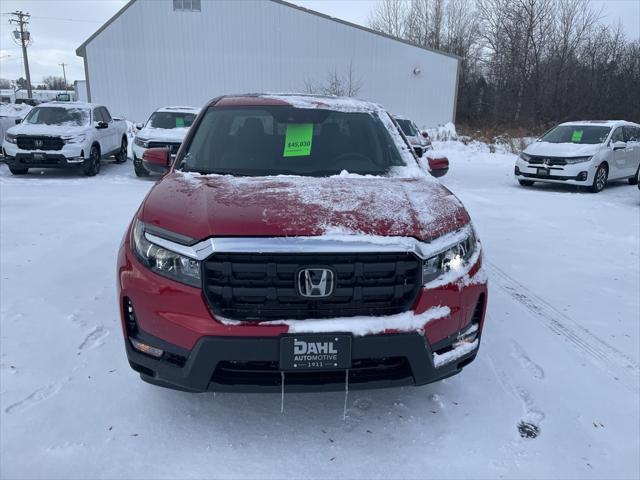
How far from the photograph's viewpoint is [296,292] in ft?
7.51

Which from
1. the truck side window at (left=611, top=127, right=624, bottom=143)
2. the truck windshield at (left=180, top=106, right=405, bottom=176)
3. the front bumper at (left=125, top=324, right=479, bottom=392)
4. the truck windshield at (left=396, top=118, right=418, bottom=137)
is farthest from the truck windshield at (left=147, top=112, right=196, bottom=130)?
the front bumper at (left=125, top=324, right=479, bottom=392)

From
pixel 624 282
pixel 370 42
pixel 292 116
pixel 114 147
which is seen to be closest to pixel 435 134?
pixel 370 42

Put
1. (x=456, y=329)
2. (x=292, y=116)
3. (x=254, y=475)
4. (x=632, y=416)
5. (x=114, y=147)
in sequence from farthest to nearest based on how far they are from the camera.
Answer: (x=114, y=147), (x=292, y=116), (x=632, y=416), (x=456, y=329), (x=254, y=475)

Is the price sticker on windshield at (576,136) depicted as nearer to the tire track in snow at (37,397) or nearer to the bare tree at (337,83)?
the tire track in snow at (37,397)

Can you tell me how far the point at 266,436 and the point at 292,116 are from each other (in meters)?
2.31

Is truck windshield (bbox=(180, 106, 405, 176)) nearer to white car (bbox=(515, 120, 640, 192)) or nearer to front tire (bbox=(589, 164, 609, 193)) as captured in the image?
white car (bbox=(515, 120, 640, 192))

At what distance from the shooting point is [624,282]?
520 cm

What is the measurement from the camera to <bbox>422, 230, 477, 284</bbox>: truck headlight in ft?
8.00

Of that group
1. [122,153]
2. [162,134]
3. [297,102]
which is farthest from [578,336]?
[122,153]

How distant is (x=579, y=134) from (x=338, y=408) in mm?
11725

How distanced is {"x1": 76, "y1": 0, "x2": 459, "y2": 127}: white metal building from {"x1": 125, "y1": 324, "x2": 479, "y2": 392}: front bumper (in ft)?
82.7

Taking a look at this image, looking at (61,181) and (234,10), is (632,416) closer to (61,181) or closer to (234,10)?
(61,181)

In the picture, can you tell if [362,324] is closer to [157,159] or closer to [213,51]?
[157,159]

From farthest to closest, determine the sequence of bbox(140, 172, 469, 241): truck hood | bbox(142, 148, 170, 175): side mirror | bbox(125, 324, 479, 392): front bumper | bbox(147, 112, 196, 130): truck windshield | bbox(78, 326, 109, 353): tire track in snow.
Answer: bbox(147, 112, 196, 130): truck windshield
bbox(142, 148, 170, 175): side mirror
bbox(78, 326, 109, 353): tire track in snow
bbox(140, 172, 469, 241): truck hood
bbox(125, 324, 479, 392): front bumper
